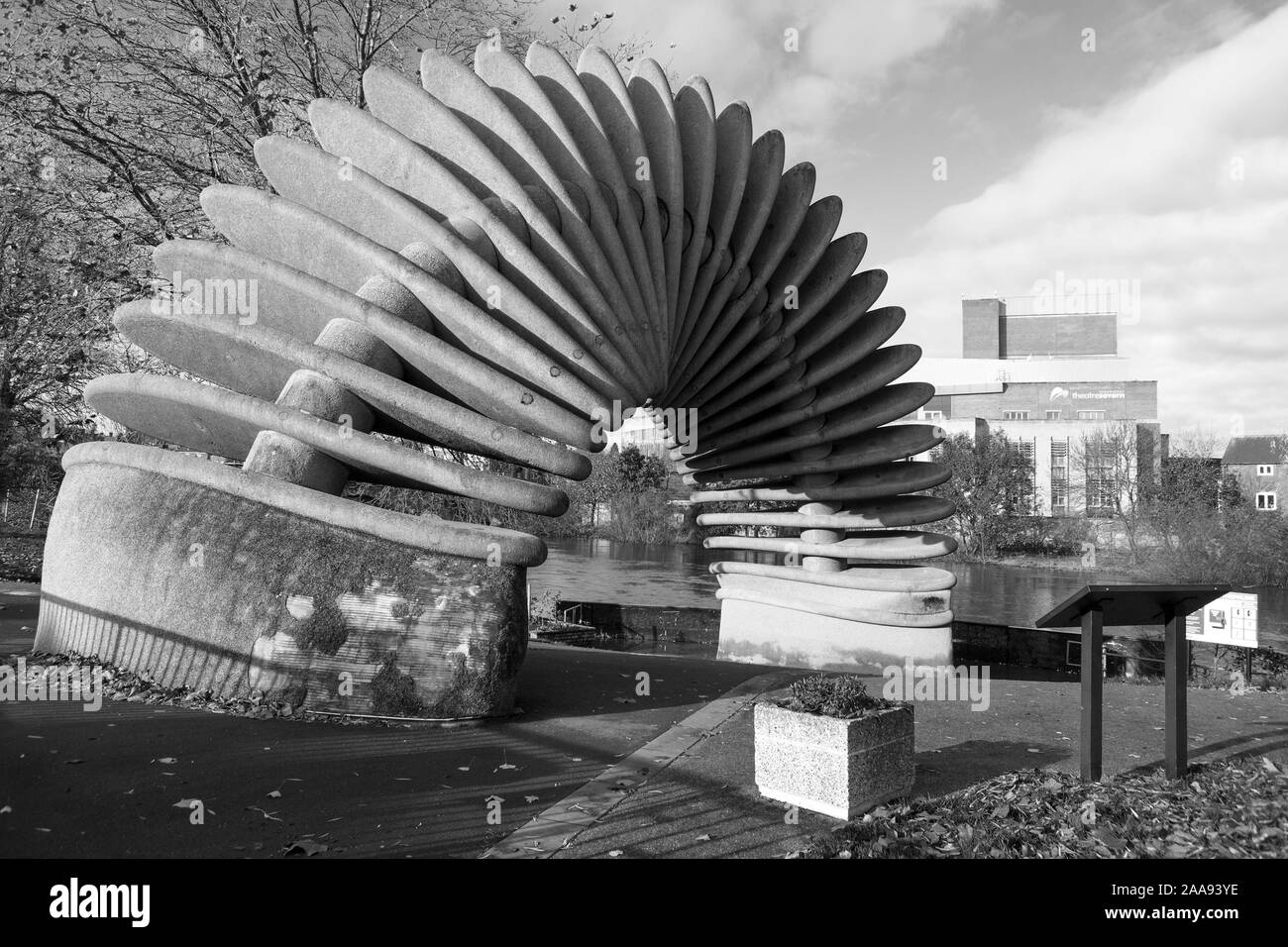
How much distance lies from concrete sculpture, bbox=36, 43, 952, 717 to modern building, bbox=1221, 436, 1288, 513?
47.3m

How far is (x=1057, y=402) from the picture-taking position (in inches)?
2685

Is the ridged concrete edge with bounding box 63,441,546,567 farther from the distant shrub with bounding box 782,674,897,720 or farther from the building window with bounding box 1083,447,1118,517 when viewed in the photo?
the building window with bounding box 1083,447,1118,517

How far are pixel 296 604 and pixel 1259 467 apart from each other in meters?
63.1

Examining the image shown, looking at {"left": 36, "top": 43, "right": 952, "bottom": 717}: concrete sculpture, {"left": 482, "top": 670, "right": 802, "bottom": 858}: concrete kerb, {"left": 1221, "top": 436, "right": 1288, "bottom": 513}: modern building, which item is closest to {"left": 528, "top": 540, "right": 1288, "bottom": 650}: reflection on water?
{"left": 36, "top": 43, "right": 952, "bottom": 717}: concrete sculpture

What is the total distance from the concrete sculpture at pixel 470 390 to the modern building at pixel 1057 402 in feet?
157

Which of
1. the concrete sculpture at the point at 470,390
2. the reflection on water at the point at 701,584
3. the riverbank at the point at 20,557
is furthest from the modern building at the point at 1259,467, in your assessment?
the riverbank at the point at 20,557

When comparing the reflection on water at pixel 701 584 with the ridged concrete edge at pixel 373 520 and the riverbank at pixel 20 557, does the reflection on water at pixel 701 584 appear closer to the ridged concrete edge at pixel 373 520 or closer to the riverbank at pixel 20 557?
the riverbank at pixel 20 557

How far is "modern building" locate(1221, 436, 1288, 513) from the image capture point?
171 ft
